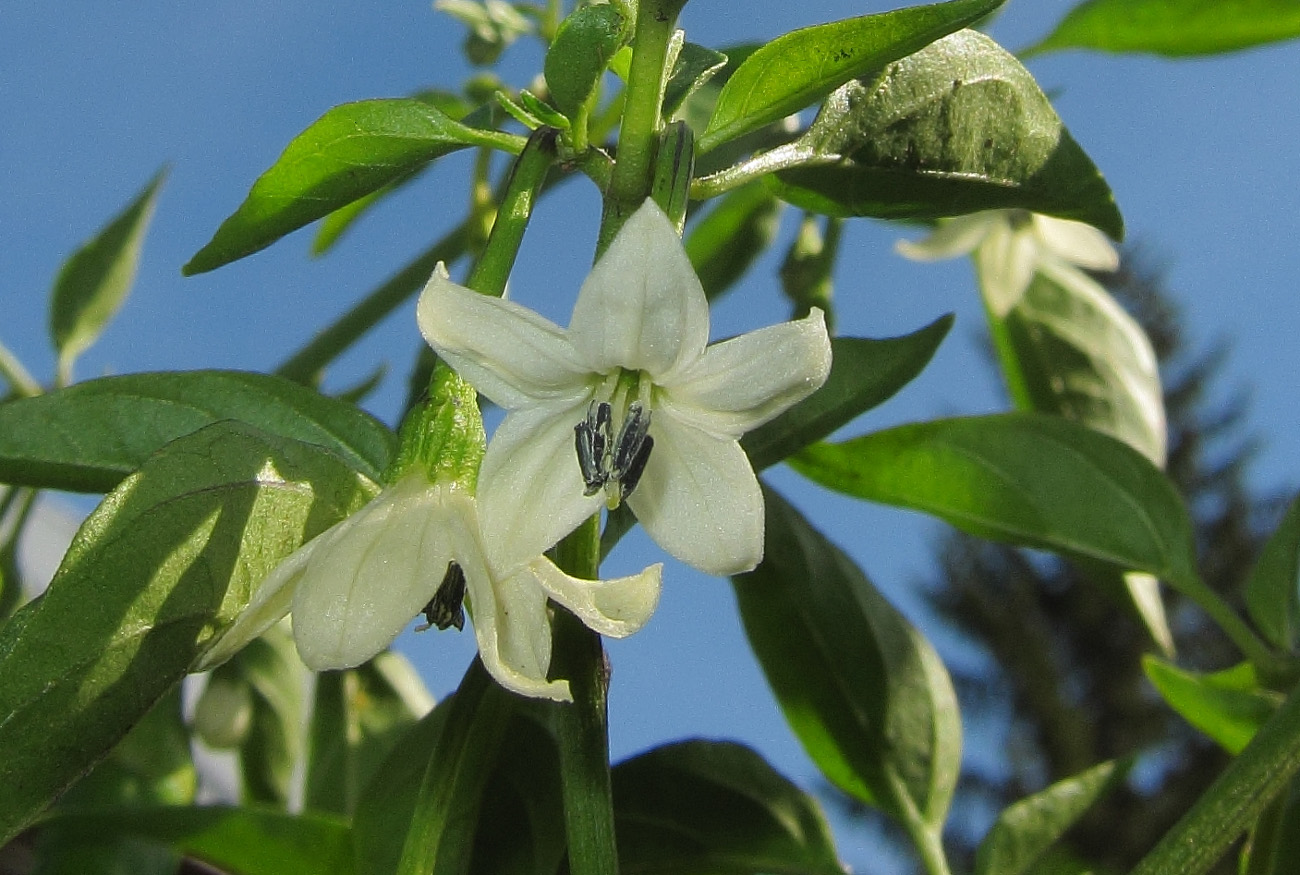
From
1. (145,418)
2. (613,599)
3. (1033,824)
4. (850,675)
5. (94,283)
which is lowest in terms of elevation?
(1033,824)

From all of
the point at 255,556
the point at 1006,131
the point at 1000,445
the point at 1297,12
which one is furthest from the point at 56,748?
the point at 1297,12

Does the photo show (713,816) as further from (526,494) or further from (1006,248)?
(1006,248)

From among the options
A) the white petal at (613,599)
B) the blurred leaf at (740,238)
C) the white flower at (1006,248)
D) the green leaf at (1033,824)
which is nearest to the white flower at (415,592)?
the white petal at (613,599)

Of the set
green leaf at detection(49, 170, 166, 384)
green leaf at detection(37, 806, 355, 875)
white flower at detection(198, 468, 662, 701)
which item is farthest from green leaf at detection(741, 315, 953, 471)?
green leaf at detection(49, 170, 166, 384)

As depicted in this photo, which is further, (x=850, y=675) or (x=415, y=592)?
(x=850, y=675)

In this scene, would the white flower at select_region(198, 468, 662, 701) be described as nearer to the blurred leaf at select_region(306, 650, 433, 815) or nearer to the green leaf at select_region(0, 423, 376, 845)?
the green leaf at select_region(0, 423, 376, 845)

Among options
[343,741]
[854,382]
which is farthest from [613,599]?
[343,741]

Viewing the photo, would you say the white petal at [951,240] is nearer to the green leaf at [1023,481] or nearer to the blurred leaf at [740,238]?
the blurred leaf at [740,238]
